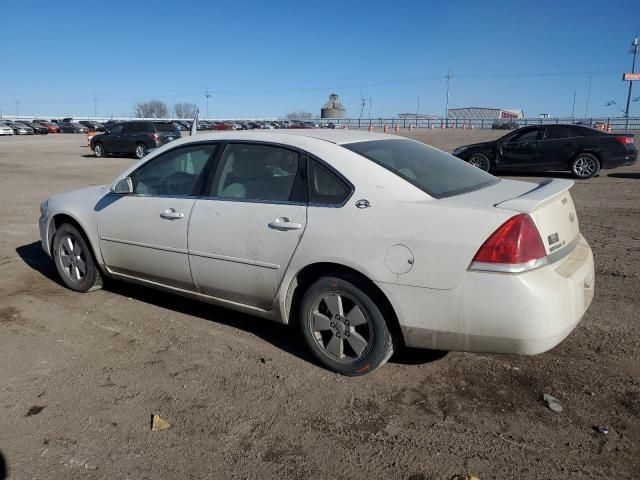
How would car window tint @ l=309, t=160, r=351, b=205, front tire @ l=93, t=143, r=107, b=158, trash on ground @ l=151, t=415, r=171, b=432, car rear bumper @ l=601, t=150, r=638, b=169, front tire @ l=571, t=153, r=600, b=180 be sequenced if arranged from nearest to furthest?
trash on ground @ l=151, t=415, r=171, b=432 < car window tint @ l=309, t=160, r=351, b=205 < car rear bumper @ l=601, t=150, r=638, b=169 < front tire @ l=571, t=153, r=600, b=180 < front tire @ l=93, t=143, r=107, b=158

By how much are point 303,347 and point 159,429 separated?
1273 millimetres

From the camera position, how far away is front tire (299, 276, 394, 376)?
10.6 ft

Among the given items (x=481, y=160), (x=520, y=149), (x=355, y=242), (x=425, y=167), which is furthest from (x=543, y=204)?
(x=481, y=160)

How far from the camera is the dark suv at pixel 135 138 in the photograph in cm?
2214

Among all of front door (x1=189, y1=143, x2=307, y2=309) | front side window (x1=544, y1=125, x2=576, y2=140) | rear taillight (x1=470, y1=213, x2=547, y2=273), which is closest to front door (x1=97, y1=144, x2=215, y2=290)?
front door (x1=189, y1=143, x2=307, y2=309)

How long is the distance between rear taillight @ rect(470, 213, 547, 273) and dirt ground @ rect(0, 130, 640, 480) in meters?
0.87

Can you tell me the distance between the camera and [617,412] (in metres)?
3.01

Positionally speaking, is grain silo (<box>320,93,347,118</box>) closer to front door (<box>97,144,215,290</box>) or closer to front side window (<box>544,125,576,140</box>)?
front side window (<box>544,125,576,140</box>)

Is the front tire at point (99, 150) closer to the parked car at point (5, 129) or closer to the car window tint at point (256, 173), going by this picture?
the car window tint at point (256, 173)

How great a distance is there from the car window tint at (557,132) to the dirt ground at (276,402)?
33.1 ft

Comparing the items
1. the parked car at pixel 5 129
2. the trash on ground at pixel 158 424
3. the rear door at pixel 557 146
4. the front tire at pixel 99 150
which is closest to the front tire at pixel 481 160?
the rear door at pixel 557 146

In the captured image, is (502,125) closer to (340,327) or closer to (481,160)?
(481,160)

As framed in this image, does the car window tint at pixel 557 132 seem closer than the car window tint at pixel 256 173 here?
No

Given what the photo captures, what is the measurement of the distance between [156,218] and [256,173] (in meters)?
0.96
